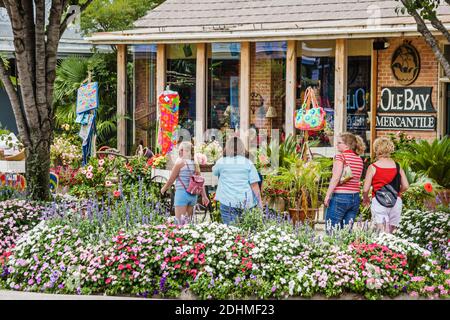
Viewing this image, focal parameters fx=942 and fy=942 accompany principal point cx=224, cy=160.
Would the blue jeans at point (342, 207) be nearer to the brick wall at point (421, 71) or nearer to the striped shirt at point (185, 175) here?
the striped shirt at point (185, 175)

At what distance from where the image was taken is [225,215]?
11.2 metres

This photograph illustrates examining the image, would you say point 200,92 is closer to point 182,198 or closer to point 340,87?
point 340,87

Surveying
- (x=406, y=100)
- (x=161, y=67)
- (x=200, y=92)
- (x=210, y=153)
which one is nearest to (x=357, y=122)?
(x=406, y=100)

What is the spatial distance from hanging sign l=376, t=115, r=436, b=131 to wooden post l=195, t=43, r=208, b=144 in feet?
12.2

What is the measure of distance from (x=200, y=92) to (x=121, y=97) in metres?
2.00

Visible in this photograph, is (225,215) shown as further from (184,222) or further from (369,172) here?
(369,172)

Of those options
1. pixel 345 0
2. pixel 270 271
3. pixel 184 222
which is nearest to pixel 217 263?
pixel 270 271

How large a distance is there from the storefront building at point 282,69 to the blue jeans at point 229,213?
260 inches

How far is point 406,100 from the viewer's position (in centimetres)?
1828

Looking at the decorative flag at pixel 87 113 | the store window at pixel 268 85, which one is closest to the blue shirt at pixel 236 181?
the decorative flag at pixel 87 113

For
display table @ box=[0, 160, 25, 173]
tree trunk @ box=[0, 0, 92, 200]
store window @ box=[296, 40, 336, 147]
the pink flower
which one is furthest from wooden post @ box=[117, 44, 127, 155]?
the pink flower

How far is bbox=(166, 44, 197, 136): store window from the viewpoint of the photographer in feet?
65.7

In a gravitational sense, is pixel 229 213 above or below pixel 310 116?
below

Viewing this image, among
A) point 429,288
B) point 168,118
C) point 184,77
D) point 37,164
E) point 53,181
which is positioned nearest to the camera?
point 429,288
